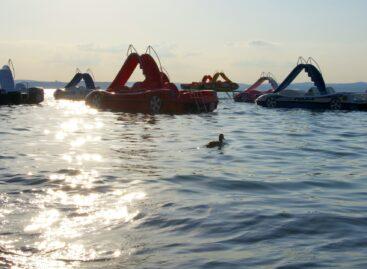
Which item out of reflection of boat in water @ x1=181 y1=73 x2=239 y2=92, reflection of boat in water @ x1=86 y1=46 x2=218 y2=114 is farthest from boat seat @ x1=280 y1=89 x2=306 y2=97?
reflection of boat in water @ x1=181 y1=73 x2=239 y2=92

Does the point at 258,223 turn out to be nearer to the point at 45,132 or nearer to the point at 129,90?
the point at 45,132

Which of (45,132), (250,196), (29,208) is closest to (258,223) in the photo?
(250,196)

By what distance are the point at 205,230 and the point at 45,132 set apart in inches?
654

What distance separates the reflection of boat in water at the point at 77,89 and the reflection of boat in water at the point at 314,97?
27021mm

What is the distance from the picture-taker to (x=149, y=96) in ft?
121

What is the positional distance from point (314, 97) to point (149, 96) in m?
15.7

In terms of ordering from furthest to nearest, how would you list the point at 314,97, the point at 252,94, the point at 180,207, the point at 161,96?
the point at 252,94
the point at 314,97
the point at 161,96
the point at 180,207

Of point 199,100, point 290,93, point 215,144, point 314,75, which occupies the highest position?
point 314,75

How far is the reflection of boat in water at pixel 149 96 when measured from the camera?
1446 inches

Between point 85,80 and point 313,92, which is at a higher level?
point 85,80

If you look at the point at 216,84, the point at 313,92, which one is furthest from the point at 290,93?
the point at 216,84

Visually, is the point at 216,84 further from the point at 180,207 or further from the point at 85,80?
the point at 180,207

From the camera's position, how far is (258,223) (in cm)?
757

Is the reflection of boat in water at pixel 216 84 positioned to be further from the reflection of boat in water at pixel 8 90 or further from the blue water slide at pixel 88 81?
the reflection of boat in water at pixel 8 90
